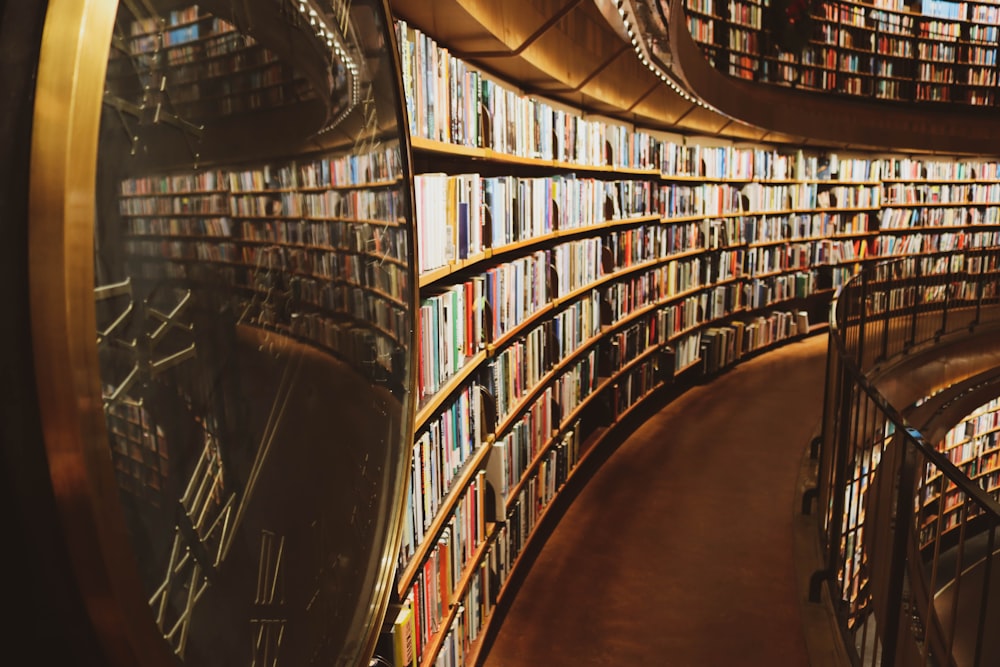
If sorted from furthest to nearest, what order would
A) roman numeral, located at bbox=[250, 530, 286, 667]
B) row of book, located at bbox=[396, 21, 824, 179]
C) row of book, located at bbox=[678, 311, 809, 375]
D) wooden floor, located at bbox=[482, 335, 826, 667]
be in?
row of book, located at bbox=[678, 311, 809, 375]
wooden floor, located at bbox=[482, 335, 826, 667]
row of book, located at bbox=[396, 21, 824, 179]
roman numeral, located at bbox=[250, 530, 286, 667]

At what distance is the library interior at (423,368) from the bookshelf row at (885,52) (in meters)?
1.14

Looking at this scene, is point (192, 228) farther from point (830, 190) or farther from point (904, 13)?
point (904, 13)

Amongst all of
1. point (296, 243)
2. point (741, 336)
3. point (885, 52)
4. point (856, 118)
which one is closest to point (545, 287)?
point (296, 243)

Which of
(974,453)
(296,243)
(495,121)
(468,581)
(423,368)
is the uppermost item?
(495,121)

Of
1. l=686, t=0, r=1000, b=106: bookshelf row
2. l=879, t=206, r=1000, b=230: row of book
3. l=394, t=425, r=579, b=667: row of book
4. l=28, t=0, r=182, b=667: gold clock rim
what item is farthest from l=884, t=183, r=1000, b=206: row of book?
l=28, t=0, r=182, b=667: gold clock rim

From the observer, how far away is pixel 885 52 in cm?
935

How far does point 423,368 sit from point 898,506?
1.27 m

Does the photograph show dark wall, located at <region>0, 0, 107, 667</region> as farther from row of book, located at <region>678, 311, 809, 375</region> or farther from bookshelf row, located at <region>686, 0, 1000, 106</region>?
bookshelf row, located at <region>686, 0, 1000, 106</region>

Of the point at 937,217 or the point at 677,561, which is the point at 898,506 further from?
the point at 937,217

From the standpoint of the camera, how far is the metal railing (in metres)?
1.91

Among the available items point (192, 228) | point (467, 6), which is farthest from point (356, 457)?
point (467, 6)

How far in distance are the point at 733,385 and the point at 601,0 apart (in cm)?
460

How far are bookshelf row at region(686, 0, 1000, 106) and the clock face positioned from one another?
825 centimetres

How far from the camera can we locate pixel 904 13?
9.23 metres
